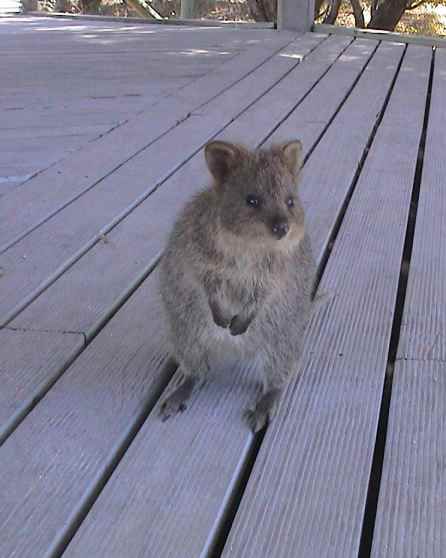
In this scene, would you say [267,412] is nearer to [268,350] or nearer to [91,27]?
[268,350]

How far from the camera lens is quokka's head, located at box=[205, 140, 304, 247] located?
66.5 inches

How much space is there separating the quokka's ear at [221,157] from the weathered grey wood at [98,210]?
655 millimetres

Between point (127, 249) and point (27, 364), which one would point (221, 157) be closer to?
point (27, 364)

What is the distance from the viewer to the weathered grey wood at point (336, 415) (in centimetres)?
138

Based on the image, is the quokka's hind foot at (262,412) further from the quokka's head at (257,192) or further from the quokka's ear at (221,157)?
the quokka's ear at (221,157)

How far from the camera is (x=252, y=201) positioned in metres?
1.72

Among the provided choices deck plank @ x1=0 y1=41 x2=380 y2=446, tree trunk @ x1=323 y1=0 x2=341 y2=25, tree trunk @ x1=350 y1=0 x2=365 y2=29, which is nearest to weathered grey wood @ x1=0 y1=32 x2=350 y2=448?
deck plank @ x1=0 y1=41 x2=380 y2=446

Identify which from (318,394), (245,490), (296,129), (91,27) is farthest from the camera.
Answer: (91,27)

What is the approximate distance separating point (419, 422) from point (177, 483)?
491 millimetres

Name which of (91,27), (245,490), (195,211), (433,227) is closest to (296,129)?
(433,227)

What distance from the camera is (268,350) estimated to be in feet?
5.89

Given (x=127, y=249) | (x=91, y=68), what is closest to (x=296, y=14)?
(x=91, y=68)

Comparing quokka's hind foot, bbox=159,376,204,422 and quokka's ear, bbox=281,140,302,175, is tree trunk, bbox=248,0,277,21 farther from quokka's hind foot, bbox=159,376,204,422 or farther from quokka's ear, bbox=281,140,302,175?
quokka's hind foot, bbox=159,376,204,422

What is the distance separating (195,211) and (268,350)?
0.33 meters
